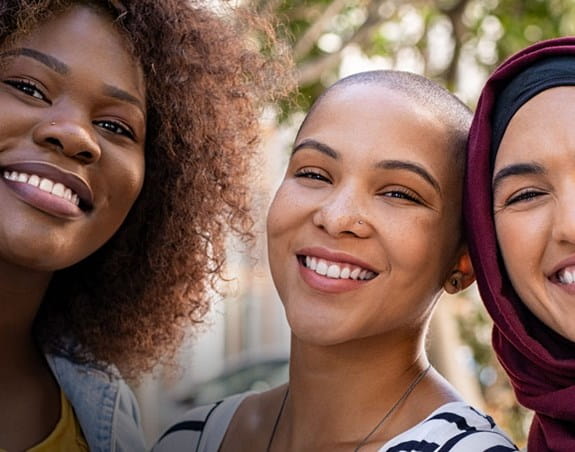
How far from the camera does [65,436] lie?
3268 mm

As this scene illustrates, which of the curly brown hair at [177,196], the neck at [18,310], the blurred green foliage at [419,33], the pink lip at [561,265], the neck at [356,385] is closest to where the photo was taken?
the pink lip at [561,265]

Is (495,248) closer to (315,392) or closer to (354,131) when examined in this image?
(354,131)

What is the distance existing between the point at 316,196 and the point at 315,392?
65cm

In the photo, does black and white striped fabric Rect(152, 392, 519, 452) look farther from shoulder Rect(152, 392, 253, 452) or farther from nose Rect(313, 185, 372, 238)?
shoulder Rect(152, 392, 253, 452)

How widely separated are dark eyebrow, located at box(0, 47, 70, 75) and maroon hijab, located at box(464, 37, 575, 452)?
1.21m

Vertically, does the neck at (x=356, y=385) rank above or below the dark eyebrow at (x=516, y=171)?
below

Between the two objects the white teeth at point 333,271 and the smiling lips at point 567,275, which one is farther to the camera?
the white teeth at point 333,271

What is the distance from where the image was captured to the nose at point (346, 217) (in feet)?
8.93

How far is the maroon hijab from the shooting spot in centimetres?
261

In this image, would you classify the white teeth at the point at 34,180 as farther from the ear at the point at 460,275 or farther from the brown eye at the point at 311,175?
the ear at the point at 460,275

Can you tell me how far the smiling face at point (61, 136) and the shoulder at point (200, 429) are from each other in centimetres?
76

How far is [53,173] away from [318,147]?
2.53 feet

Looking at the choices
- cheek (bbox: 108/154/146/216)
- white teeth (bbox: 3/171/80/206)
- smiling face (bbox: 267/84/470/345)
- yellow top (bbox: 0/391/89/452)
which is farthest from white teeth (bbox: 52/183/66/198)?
yellow top (bbox: 0/391/89/452)

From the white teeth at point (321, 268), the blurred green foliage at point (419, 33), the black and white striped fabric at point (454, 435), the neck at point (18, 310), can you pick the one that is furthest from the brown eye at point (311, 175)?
the blurred green foliage at point (419, 33)
